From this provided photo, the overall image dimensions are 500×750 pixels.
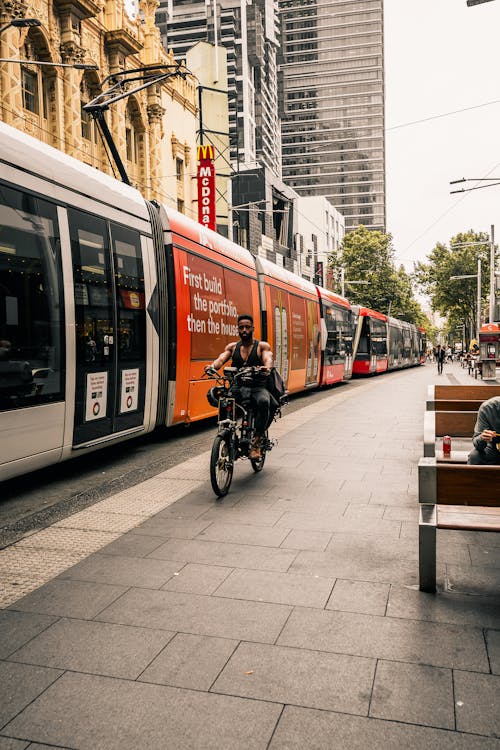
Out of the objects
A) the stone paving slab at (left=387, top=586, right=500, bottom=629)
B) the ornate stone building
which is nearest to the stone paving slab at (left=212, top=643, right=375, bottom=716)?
the stone paving slab at (left=387, top=586, right=500, bottom=629)

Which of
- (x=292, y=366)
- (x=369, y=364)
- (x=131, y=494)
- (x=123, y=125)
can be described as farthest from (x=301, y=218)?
(x=131, y=494)

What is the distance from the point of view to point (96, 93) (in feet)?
84.6

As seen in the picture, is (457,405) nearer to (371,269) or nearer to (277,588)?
(277,588)

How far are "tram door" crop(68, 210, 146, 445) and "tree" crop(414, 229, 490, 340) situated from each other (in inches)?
2445

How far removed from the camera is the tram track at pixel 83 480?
577 cm

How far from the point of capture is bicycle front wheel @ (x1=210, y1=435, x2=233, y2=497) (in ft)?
20.2

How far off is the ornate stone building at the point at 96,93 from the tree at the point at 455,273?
39.1 m

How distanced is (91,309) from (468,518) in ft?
15.2

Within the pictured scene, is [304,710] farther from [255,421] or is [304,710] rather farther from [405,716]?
[255,421]

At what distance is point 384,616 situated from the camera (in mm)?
3596

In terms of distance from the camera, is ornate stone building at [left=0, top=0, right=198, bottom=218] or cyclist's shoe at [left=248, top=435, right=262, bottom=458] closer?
cyclist's shoe at [left=248, top=435, right=262, bottom=458]

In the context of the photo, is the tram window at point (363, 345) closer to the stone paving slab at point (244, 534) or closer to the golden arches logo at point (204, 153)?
the golden arches logo at point (204, 153)

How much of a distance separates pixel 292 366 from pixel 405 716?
14914mm

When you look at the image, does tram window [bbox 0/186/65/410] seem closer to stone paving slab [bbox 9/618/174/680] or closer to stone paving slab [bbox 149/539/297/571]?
stone paving slab [bbox 149/539/297/571]
